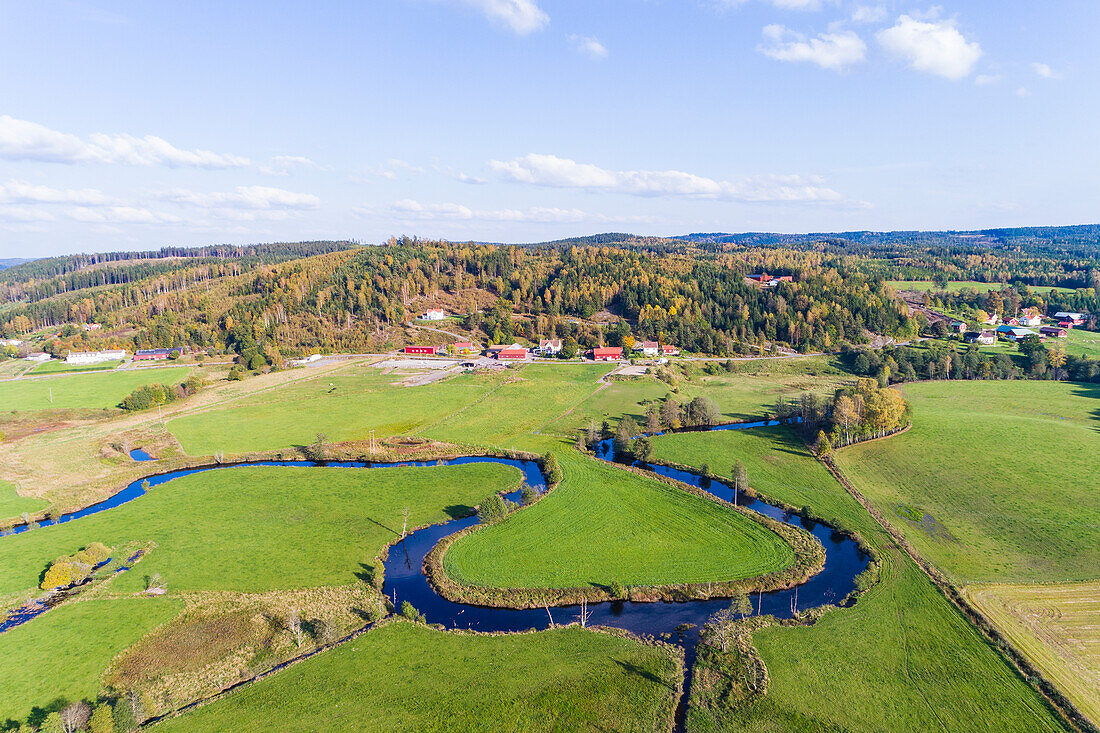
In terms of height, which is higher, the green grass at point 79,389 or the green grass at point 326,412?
the green grass at point 79,389

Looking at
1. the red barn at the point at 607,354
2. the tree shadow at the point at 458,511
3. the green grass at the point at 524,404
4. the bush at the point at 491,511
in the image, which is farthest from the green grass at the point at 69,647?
the red barn at the point at 607,354

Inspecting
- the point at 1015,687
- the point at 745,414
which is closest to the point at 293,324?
the point at 745,414

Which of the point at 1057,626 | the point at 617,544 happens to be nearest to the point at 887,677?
the point at 1057,626

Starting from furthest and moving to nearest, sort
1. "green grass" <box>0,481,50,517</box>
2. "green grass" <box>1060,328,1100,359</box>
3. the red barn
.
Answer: the red barn, "green grass" <box>1060,328,1100,359</box>, "green grass" <box>0,481,50,517</box>

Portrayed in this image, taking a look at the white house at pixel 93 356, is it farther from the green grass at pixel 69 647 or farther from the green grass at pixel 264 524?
the green grass at pixel 69 647

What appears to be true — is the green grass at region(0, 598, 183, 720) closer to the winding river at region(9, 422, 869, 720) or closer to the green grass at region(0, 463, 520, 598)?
the green grass at region(0, 463, 520, 598)

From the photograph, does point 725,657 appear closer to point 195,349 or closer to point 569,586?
point 569,586

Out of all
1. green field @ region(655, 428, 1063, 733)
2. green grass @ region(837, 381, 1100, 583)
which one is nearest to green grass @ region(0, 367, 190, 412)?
green field @ region(655, 428, 1063, 733)
